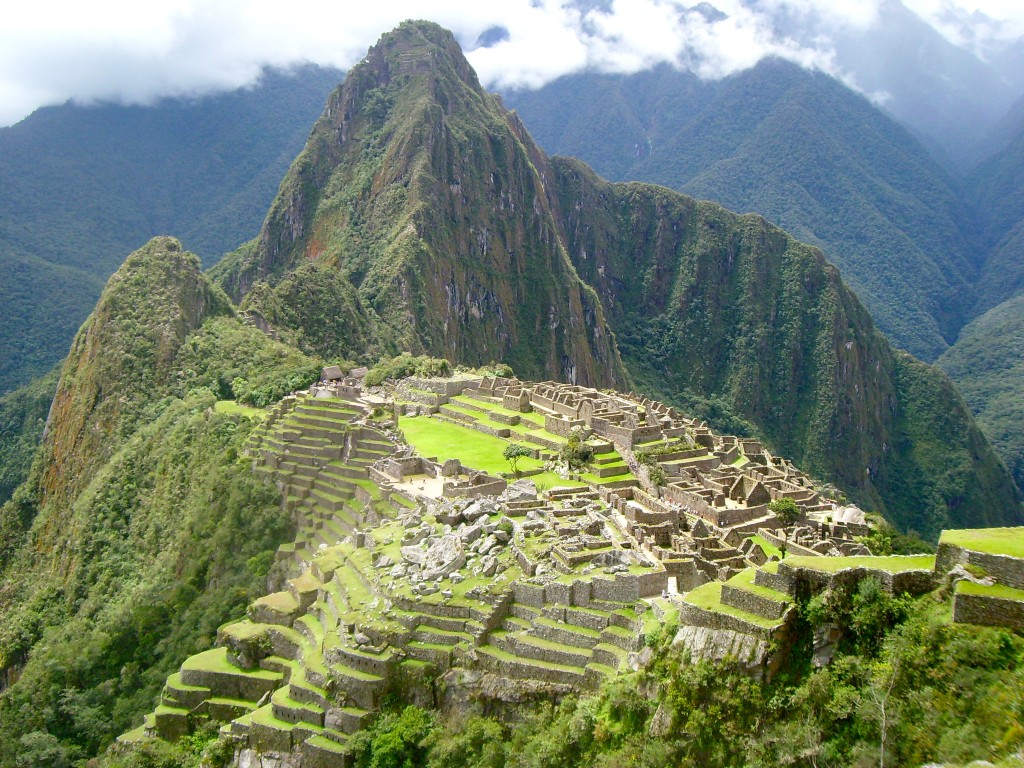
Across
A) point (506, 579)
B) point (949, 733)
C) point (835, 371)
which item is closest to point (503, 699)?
point (506, 579)

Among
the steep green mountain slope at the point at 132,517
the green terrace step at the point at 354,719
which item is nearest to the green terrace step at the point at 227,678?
the green terrace step at the point at 354,719

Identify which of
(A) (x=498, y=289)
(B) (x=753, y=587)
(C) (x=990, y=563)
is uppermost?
(A) (x=498, y=289)

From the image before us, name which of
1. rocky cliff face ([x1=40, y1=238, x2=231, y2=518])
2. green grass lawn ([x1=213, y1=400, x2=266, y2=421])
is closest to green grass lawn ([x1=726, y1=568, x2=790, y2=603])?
green grass lawn ([x1=213, y1=400, x2=266, y2=421])

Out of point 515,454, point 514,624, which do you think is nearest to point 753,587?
point 514,624

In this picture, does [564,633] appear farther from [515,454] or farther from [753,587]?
[515,454]

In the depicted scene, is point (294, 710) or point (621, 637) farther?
point (294, 710)

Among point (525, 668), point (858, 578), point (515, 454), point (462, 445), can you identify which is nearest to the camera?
point (858, 578)

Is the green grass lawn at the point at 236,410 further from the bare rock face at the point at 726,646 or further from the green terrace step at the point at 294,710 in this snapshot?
the bare rock face at the point at 726,646
